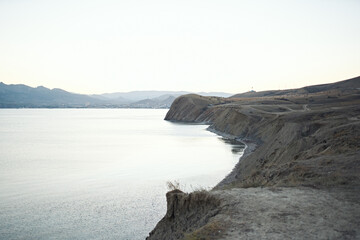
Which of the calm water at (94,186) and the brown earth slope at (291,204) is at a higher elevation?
the brown earth slope at (291,204)

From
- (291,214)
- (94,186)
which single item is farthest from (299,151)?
(94,186)

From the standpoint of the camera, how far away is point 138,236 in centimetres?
Result: 1573

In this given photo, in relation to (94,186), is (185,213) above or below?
above

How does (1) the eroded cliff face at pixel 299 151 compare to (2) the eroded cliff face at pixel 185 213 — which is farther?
(1) the eroded cliff face at pixel 299 151

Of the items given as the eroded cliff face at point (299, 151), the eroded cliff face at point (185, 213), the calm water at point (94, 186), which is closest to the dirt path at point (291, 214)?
the eroded cliff face at point (185, 213)

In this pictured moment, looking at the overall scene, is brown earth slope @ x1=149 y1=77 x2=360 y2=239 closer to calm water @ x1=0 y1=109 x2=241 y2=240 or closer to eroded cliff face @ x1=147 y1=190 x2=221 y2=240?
eroded cliff face @ x1=147 y1=190 x2=221 y2=240

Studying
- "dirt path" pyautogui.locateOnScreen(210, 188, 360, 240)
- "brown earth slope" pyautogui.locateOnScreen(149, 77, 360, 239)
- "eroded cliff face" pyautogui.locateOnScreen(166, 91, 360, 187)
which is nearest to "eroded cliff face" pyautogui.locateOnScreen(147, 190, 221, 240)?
"brown earth slope" pyautogui.locateOnScreen(149, 77, 360, 239)

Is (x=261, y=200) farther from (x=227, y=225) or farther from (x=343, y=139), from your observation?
(x=343, y=139)

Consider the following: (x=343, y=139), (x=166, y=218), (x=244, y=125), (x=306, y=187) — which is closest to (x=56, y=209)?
(x=166, y=218)

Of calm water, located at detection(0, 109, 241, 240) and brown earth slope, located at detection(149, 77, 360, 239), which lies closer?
brown earth slope, located at detection(149, 77, 360, 239)

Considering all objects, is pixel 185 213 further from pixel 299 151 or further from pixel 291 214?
pixel 299 151

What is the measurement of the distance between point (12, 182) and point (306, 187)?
24148 mm

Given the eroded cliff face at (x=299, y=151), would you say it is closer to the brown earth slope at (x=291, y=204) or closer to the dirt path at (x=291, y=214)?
the brown earth slope at (x=291, y=204)

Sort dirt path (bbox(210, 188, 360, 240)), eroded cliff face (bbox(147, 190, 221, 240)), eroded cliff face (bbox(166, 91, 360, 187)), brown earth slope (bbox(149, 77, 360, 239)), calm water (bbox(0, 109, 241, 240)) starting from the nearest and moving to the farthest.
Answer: dirt path (bbox(210, 188, 360, 240))
brown earth slope (bbox(149, 77, 360, 239))
eroded cliff face (bbox(147, 190, 221, 240))
eroded cliff face (bbox(166, 91, 360, 187))
calm water (bbox(0, 109, 241, 240))
